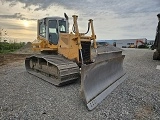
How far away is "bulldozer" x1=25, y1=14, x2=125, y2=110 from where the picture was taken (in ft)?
16.7

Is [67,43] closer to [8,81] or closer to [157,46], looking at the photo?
[8,81]

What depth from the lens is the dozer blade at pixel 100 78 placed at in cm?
466

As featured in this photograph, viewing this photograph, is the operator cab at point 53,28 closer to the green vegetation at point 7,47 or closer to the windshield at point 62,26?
the windshield at point 62,26

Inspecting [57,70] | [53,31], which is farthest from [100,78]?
[53,31]

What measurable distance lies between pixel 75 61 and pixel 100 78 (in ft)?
5.86

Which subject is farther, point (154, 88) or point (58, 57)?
point (58, 57)

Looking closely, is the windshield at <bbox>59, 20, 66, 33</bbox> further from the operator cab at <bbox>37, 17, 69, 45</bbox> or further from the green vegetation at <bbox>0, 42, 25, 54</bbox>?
the green vegetation at <bbox>0, 42, 25, 54</bbox>

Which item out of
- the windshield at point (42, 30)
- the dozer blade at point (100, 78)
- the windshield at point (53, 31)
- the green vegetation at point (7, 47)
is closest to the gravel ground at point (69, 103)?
the dozer blade at point (100, 78)

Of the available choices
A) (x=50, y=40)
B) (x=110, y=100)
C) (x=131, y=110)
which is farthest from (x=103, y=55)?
(x=50, y=40)

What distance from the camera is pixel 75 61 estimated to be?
23.6 ft

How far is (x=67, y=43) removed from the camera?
23.7ft

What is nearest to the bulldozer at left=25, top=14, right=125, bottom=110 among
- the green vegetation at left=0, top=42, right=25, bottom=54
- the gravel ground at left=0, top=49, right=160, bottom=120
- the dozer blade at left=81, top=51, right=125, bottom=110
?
the dozer blade at left=81, top=51, right=125, bottom=110

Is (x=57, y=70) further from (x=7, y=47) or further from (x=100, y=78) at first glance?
(x=7, y=47)

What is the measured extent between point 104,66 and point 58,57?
206cm
